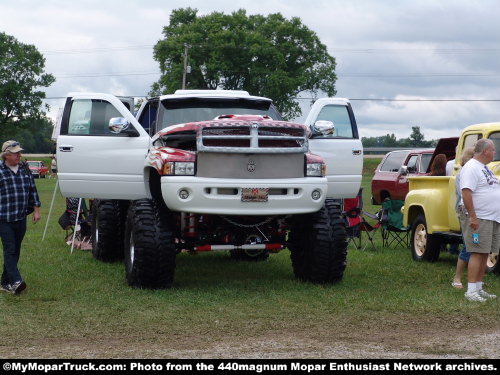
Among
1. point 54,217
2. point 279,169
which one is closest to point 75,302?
point 279,169

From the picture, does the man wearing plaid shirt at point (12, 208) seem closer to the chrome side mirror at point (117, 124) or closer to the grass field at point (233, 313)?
the grass field at point (233, 313)

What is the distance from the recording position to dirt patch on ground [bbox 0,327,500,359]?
6.61 metres

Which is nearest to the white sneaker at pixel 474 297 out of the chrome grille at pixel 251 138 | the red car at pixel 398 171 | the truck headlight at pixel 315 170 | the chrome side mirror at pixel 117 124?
the truck headlight at pixel 315 170

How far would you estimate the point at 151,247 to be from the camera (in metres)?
9.57

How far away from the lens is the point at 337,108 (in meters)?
11.1

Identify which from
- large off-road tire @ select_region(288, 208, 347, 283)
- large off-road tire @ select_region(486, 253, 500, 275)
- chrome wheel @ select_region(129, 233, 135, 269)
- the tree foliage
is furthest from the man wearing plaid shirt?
the tree foliage

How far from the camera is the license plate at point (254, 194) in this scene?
30.7 ft

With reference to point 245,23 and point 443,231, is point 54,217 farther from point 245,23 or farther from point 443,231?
point 245,23

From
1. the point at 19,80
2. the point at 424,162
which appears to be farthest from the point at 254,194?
the point at 19,80

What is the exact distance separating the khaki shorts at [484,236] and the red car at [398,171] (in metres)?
10.1

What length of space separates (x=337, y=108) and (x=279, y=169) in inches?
72.8

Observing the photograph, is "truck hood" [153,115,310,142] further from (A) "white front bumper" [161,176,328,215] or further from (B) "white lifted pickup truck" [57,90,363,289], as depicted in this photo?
(A) "white front bumper" [161,176,328,215]

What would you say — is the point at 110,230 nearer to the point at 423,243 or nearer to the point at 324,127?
the point at 324,127

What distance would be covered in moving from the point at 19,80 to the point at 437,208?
71712mm
